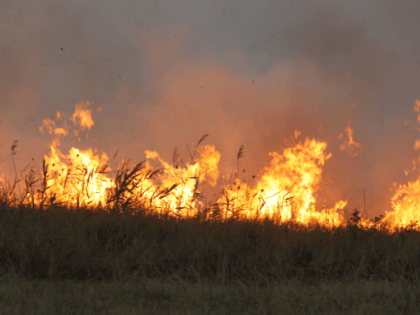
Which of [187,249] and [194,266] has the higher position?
[187,249]

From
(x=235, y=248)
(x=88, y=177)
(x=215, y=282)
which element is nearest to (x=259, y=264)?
(x=235, y=248)

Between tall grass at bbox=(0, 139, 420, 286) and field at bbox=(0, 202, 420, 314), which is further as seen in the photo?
tall grass at bbox=(0, 139, 420, 286)

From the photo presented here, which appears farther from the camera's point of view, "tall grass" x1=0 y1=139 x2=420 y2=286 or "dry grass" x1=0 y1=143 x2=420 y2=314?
"tall grass" x1=0 y1=139 x2=420 y2=286

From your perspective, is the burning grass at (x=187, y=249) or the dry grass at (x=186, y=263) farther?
the burning grass at (x=187, y=249)

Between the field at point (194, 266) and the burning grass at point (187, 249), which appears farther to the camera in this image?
the burning grass at point (187, 249)

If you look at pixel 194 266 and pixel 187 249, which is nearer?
pixel 194 266

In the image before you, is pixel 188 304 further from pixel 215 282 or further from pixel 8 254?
pixel 8 254

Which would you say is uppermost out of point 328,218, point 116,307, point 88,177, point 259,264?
point 88,177

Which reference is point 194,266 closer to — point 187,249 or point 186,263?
point 186,263

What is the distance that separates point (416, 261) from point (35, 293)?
491 centimetres

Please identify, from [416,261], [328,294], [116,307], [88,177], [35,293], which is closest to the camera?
[116,307]

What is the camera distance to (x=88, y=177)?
6699mm

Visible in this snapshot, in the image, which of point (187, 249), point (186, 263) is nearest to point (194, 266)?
point (186, 263)

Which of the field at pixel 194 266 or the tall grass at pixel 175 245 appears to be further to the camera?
the tall grass at pixel 175 245
